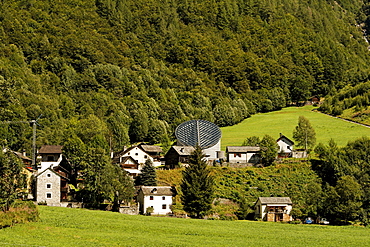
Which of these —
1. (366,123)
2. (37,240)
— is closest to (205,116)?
(366,123)

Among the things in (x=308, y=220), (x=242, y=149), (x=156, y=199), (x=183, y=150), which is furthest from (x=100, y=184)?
(x=242, y=149)

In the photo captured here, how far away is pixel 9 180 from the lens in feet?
160

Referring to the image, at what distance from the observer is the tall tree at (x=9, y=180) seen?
4526 centimetres

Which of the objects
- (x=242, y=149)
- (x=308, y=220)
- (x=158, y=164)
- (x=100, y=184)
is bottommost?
(x=308, y=220)

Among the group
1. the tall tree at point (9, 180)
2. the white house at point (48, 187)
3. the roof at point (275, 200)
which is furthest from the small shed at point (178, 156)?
the tall tree at point (9, 180)

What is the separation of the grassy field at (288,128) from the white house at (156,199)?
1868 inches

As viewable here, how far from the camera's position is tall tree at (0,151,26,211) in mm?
45256

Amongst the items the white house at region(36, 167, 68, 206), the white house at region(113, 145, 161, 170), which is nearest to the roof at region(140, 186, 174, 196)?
the white house at region(36, 167, 68, 206)

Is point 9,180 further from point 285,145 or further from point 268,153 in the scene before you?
point 285,145

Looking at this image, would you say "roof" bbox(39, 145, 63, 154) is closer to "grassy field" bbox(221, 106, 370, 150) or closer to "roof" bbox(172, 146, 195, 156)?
"roof" bbox(172, 146, 195, 156)

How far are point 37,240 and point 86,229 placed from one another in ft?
22.0

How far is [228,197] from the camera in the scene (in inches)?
2970

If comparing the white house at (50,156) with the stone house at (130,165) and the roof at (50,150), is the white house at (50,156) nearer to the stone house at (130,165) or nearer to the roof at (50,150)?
the roof at (50,150)

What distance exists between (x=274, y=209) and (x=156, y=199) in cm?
1491
